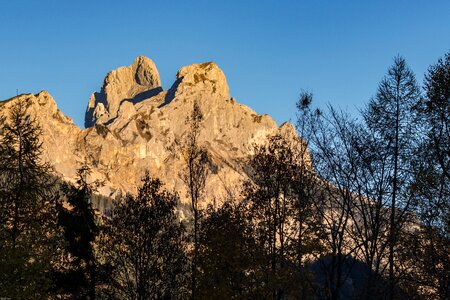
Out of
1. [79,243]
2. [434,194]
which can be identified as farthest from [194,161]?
[434,194]

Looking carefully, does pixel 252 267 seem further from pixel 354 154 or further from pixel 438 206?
pixel 438 206

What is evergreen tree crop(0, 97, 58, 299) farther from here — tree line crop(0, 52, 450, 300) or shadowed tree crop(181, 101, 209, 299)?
shadowed tree crop(181, 101, 209, 299)

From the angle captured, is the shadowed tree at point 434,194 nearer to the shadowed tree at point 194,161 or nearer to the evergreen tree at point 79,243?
the shadowed tree at point 194,161

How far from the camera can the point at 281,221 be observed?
26.7 metres

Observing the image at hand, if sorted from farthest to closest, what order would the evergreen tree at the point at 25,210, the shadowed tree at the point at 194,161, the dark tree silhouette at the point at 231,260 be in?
the shadowed tree at the point at 194,161 → the dark tree silhouette at the point at 231,260 → the evergreen tree at the point at 25,210

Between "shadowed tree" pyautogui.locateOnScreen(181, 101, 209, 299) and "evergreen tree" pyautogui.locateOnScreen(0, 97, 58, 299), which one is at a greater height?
"shadowed tree" pyautogui.locateOnScreen(181, 101, 209, 299)

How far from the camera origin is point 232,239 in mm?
27500

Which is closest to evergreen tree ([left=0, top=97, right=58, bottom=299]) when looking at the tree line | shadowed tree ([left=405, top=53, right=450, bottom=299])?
the tree line

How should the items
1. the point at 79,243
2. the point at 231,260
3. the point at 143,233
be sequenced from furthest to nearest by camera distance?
the point at 79,243, the point at 143,233, the point at 231,260

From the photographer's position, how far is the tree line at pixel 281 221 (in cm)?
1708

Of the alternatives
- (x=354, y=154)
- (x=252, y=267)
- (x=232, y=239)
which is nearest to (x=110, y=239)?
(x=232, y=239)

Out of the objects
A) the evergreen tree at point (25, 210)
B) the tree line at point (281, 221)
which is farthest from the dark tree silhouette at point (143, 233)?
the evergreen tree at point (25, 210)

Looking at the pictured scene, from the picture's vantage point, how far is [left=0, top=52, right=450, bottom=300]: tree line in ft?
56.0

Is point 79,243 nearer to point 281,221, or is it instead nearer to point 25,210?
point 25,210
